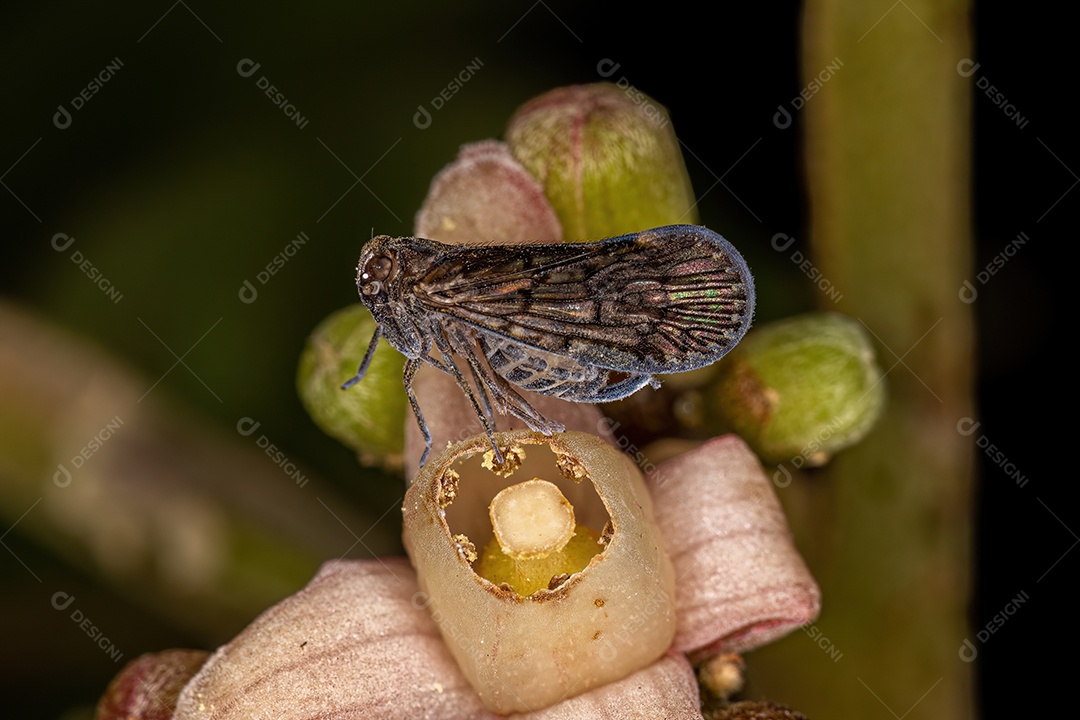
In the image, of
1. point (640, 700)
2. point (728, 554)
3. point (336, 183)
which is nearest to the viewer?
point (640, 700)

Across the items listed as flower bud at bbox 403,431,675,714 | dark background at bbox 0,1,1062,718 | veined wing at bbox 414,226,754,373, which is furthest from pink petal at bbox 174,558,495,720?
dark background at bbox 0,1,1062,718

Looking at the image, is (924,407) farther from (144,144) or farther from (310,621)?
(144,144)

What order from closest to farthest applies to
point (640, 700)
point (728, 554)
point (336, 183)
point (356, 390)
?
point (640, 700) < point (728, 554) < point (356, 390) < point (336, 183)

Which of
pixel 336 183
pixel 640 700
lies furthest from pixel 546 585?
pixel 336 183

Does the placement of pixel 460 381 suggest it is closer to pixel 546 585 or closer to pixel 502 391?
pixel 502 391

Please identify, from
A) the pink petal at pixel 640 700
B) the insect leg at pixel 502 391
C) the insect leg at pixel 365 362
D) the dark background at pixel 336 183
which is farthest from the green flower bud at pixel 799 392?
the dark background at pixel 336 183
